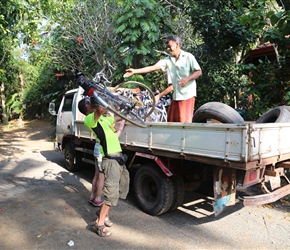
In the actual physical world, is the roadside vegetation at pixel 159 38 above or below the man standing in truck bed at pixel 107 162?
above

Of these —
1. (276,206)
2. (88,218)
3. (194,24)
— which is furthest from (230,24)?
(88,218)

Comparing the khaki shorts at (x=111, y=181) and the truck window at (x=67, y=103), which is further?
the truck window at (x=67, y=103)

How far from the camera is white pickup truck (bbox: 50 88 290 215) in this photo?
2932mm

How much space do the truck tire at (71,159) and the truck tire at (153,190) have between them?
273 cm

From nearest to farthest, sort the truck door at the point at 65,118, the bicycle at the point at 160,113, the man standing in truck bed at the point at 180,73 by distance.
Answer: the man standing in truck bed at the point at 180,73 → the bicycle at the point at 160,113 → the truck door at the point at 65,118

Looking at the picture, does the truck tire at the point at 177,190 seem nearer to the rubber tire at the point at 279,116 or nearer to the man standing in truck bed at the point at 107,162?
the man standing in truck bed at the point at 107,162

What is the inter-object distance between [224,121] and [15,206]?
3567 mm

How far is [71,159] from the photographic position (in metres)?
6.69

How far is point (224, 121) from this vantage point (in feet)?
12.4

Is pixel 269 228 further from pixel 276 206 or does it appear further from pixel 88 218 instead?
pixel 88 218

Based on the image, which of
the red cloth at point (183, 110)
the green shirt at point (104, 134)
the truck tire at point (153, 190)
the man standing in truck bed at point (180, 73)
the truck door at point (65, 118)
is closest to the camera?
the green shirt at point (104, 134)

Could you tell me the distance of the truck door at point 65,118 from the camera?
6.86 m

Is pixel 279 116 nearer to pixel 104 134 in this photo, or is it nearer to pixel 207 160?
pixel 207 160

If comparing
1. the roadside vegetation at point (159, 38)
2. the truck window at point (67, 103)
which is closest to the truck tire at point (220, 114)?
the roadside vegetation at point (159, 38)
